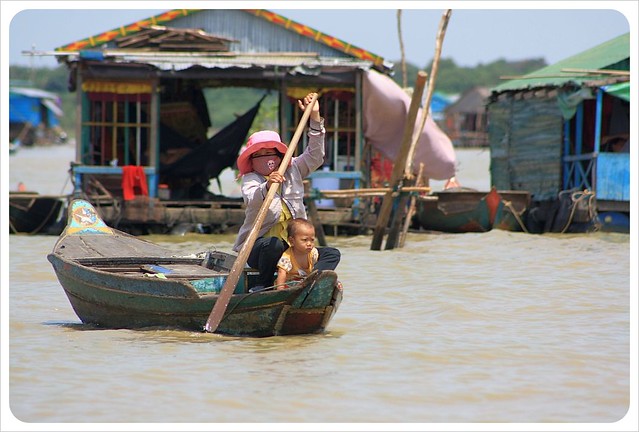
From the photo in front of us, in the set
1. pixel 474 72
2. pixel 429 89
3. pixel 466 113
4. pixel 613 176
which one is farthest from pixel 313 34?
pixel 474 72

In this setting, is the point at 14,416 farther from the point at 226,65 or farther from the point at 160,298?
the point at 226,65

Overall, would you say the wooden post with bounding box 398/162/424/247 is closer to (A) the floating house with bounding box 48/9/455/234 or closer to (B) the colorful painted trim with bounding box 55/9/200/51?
(A) the floating house with bounding box 48/9/455/234

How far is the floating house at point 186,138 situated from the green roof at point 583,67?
268cm

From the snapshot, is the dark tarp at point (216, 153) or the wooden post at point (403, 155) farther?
the dark tarp at point (216, 153)

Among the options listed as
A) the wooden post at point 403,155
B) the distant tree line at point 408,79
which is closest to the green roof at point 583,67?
the wooden post at point 403,155

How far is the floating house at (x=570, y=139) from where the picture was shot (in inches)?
575

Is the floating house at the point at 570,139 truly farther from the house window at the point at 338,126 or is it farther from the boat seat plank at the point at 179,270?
the boat seat plank at the point at 179,270

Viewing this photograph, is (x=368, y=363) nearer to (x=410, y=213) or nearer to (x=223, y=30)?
(x=410, y=213)

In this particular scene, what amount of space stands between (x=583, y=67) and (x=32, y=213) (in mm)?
8930

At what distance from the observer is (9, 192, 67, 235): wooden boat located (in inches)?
566

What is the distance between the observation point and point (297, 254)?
623 centimetres

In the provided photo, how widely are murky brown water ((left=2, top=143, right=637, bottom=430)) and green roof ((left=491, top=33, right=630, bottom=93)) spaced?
6.52 metres

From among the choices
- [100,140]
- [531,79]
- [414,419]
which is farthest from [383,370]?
[531,79]

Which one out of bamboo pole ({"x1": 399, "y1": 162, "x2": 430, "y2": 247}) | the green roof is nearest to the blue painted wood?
the green roof
